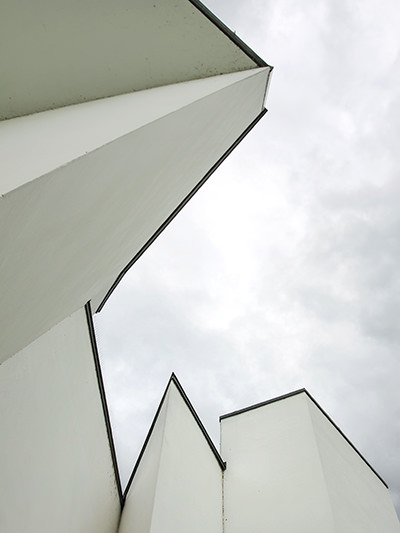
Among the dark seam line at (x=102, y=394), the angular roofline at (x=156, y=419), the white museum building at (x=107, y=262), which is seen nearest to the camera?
the white museum building at (x=107, y=262)

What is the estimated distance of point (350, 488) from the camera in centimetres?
559

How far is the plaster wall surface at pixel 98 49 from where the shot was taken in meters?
2.06

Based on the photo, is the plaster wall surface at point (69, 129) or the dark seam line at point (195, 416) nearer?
the plaster wall surface at point (69, 129)

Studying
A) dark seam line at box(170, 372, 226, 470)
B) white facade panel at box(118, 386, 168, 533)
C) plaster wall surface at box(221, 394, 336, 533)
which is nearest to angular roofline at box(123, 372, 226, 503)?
dark seam line at box(170, 372, 226, 470)

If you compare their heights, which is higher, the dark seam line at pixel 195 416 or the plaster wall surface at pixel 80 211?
the dark seam line at pixel 195 416

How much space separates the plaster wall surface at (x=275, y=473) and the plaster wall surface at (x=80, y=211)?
4939 millimetres

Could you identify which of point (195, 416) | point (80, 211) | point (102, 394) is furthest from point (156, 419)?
point (80, 211)

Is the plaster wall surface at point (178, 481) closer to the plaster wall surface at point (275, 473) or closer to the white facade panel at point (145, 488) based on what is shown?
the white facade panel at point (145, 488)

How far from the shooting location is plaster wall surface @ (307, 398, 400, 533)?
4.95 meters

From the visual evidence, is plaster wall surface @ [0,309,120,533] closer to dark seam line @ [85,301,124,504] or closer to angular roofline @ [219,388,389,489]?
dark seam line @ [85,301,124,504]

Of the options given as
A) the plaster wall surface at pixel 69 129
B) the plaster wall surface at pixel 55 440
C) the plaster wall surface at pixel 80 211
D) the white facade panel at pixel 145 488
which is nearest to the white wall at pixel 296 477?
the white facade panel at pixel 145 488

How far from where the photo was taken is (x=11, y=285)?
156 cm

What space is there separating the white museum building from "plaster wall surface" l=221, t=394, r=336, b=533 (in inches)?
1.1

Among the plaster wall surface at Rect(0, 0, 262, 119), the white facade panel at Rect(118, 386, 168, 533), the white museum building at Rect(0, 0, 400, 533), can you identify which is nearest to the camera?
the white museum building at Rect(0, 0, 400, 533)
